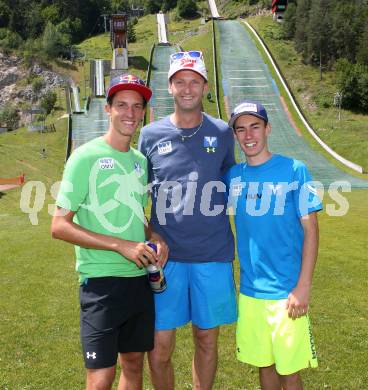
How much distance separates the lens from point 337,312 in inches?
333

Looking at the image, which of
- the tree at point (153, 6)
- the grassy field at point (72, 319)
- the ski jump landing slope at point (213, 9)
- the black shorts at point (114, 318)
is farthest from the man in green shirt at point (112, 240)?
the tree at point (153, 6)

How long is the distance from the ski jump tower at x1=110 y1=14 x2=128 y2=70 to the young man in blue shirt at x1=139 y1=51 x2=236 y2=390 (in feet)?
226

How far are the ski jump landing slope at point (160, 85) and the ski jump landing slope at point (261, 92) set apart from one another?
7466 mm

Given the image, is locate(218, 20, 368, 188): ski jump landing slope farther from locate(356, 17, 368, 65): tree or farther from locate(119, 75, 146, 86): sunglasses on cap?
locate(119, 75, 146, 86): sunglasses on cap

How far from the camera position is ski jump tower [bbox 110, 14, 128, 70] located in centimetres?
7169

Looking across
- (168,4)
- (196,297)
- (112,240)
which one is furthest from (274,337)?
(168,4)

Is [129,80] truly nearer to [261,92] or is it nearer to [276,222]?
[276,222]

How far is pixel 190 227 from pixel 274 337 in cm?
138

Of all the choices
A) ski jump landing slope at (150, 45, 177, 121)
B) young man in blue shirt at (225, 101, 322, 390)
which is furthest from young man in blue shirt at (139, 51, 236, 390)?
ski jump landing slope at (150, 45, 177, 121)

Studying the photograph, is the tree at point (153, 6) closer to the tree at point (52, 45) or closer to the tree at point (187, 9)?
the tree at point (187, 9)

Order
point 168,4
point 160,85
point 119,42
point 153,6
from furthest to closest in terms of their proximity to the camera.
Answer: point 153,6 → point 168,4 → point 119,42 → point 160,85

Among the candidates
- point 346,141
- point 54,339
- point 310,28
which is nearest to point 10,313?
point 54,339

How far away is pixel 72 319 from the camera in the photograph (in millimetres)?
8164

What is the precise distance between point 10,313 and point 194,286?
4.80 metres
